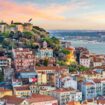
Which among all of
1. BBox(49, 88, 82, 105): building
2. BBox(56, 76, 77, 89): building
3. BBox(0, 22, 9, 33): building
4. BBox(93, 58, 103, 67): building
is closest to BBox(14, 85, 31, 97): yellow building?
BBox(49, 88, 82, 105): building

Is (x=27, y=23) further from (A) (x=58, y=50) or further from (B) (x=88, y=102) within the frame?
(B) (x=88, y=102)

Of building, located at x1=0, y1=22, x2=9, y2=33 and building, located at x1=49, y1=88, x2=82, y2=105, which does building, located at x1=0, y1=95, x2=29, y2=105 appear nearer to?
building, located at x1=49, y1=88, x2=82, y2=105

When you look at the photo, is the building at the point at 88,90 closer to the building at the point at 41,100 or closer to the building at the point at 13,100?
the building at the point at 41,100

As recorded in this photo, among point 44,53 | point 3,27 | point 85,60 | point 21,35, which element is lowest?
point 85,60

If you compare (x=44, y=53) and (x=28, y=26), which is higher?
(x=28, y=26)

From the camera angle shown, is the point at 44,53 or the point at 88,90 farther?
the point at 44,53

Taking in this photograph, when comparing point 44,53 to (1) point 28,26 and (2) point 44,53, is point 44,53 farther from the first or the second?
(1) point 28,26

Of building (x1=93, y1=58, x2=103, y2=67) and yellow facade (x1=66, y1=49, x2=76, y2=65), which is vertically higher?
yellow facade (x1=66, y1=49, x2=76, y2=65)

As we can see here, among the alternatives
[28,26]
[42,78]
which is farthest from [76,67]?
[28,26]
